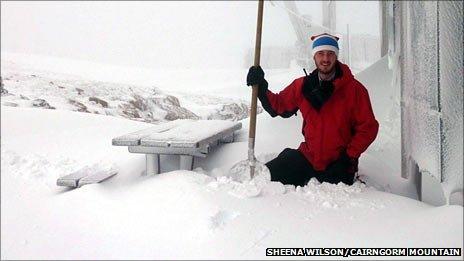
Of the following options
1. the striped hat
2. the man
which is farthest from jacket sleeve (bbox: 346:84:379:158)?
the striped hat

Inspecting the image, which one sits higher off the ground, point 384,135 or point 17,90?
point 17,90

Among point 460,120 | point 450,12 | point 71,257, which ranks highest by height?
point 450,12

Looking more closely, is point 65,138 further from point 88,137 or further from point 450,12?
point 450,12

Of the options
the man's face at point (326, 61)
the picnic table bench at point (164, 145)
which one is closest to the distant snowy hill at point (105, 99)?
the picnic table bench at point (164, 145)

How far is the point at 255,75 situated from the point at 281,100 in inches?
11.6

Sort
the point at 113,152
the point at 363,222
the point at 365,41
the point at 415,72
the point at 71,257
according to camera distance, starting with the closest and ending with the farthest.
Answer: the point at 71,257 → the point at 363,222 → the point at 415,72 → the point at 113,152 → the point at 365,41

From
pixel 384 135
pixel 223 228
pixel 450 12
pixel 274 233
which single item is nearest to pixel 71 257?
pixel 223 228

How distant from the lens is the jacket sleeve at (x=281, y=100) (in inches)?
105

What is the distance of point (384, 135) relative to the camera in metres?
4.77

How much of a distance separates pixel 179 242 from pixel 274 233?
1.38 ft

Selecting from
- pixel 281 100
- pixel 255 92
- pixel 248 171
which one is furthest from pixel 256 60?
pixel 248 171

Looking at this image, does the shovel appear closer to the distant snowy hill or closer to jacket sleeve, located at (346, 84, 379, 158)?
jacket sleeve, located at (346, 84, 379, 158)

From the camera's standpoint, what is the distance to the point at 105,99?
4715 mm

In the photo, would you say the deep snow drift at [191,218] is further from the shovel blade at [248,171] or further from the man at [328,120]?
the man at [328,120]
